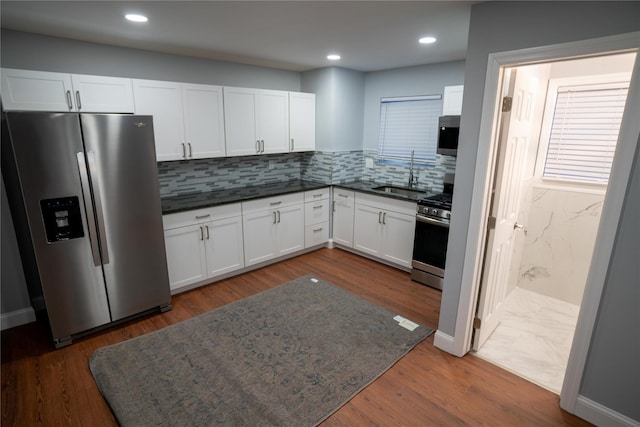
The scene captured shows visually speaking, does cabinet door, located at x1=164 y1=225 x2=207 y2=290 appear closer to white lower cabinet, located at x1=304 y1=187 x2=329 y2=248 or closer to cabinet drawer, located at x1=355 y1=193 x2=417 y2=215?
white lower cabinet, located at x1=304 y1=187 x2=329 y2=248

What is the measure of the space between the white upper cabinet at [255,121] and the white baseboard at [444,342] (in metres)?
2.87

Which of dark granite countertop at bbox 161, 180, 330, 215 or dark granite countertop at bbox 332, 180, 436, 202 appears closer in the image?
dark granite countertop at bbox 161, 180, 330, 215

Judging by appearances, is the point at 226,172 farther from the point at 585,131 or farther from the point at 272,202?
the point at 585,131

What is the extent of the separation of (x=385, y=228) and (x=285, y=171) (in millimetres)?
1746

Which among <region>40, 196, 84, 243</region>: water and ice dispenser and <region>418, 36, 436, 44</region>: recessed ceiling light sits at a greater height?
<region>418, 36, 436, 44</region>: recessed ceiling light

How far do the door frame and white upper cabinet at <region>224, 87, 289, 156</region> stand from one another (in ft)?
8.77

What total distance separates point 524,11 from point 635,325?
1835mm

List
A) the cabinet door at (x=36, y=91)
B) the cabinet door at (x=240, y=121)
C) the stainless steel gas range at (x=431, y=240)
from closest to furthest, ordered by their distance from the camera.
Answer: the cabinet door at (x=36, y=91), the stainless steel gas range at (x=431, y=240), the cabinet door at (x=240, y=121)

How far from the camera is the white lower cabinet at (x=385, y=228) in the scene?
387cm

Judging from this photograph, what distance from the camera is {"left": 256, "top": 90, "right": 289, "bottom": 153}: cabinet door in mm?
4051

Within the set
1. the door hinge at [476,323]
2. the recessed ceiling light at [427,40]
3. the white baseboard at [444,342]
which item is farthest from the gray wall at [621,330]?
the recessed ceiling light at [427,40]

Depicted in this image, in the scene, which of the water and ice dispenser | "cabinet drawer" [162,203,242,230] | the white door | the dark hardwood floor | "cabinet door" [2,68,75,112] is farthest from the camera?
"cabinet drawer" [162,203,242,230]

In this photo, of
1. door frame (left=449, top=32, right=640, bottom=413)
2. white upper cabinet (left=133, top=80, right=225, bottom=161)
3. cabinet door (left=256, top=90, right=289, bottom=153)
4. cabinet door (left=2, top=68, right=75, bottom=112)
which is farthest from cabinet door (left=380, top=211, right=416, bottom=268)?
cabinet door (left=2, top=68, right=75, bottom=112)

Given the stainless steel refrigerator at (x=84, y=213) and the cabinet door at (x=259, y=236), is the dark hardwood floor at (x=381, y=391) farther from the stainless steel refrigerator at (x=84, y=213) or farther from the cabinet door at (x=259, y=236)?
the cabinet door at (x=259, y=236)
